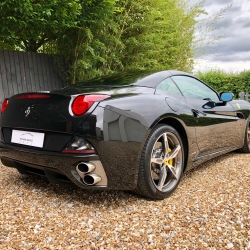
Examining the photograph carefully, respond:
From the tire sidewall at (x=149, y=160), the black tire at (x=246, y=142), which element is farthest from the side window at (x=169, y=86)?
the black tire at (x=246, y=142)

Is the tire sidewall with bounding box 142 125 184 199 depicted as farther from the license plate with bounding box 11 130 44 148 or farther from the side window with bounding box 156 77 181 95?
the license plate with bounding box 11 130 44 148

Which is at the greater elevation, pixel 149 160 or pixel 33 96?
pixel 33 96

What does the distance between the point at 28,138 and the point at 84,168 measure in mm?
536

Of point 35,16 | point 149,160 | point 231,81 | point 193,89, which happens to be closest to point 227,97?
point 193,89

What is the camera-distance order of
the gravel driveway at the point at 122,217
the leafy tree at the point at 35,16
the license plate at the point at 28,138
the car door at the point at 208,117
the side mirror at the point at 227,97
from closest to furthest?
1. the gravel driveway at the point at 122,217
2. the license plate at the point at 28,138
3. the car door at the point at 208,117
4. the side mirror at the point at 227,97
5. the leafy tree at the point at 35,16

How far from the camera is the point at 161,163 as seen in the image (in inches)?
86.5

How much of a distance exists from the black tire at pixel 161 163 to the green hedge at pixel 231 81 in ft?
36.8

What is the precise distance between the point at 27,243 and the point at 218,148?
7.43 feet

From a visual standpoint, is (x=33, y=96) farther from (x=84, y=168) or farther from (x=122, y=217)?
(x=122, y=217)

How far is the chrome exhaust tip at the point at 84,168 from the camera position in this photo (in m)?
1.84

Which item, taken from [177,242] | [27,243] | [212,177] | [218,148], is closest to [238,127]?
[218,148]

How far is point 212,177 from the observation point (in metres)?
2.74

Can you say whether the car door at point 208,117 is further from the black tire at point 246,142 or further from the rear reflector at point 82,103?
the rear reflector at point 82,103

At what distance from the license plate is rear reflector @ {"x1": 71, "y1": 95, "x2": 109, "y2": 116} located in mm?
343
